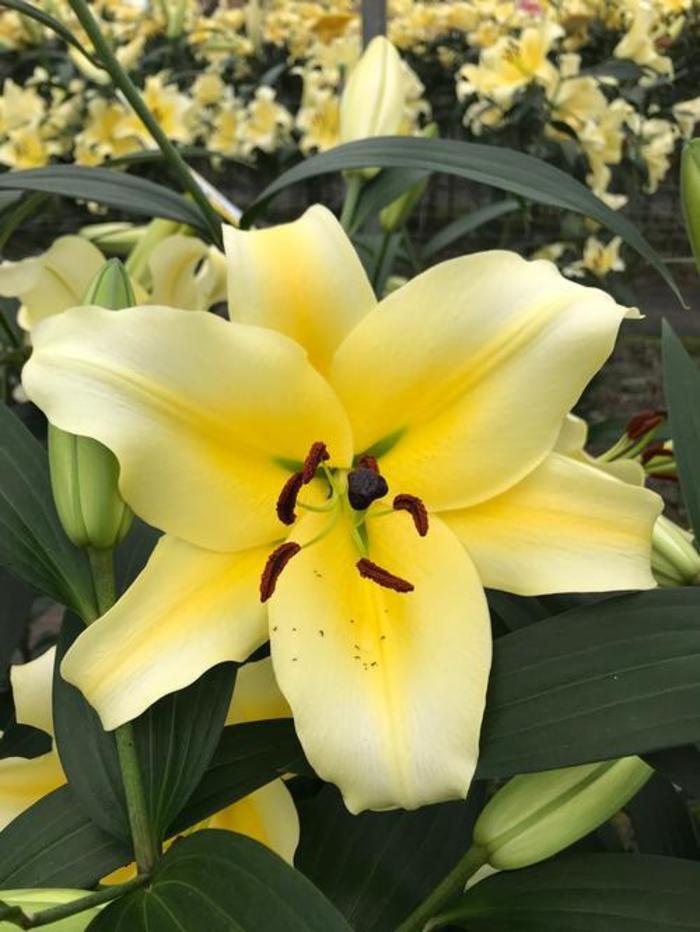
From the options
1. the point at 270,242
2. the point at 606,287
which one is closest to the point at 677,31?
the point at 606,287

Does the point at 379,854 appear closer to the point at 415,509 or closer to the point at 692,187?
the point at 415,509

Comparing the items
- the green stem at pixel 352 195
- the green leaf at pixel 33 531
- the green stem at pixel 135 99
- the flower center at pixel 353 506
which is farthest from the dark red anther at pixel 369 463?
the green stem at pixel 352 195

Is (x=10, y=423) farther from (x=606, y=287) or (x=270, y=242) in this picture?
(x=606, y=287)

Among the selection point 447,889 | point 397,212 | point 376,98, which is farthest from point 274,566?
point 397,212

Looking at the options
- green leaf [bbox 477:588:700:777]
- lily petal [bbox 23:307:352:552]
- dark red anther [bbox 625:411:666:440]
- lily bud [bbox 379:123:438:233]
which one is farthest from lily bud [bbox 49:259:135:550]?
lily bud [bbox 379:123:438:233]

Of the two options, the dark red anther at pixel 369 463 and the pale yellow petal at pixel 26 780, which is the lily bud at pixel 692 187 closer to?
the dark red anther at pixel 369 463
